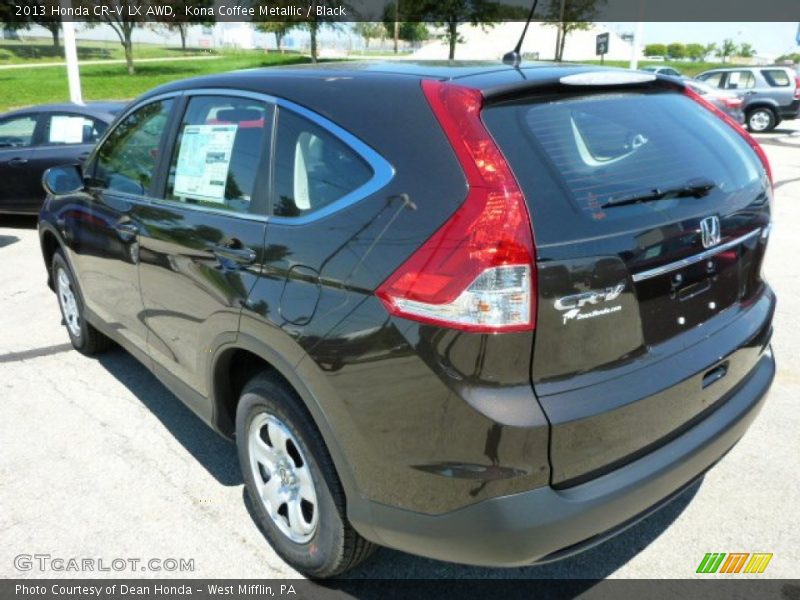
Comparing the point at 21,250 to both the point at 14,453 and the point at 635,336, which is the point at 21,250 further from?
the point at 635,336

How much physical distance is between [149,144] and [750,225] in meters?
2.68

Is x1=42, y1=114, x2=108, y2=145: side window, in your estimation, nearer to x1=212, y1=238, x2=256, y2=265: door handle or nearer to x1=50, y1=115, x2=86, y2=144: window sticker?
x1=50, y1=115, x2=86, y2=144: window sticker

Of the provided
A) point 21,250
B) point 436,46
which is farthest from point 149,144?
point 436,46

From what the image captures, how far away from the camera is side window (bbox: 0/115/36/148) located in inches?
328

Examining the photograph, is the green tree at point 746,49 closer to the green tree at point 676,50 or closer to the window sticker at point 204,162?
the green tree at point 676,50

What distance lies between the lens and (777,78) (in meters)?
20.3

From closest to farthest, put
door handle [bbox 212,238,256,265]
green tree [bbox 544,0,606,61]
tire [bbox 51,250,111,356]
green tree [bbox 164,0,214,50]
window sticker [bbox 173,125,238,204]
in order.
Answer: door handle [bbox 212,238,256,265] → window sticker [bbox 173,125,238,204] → tire [bbox 51,250,111,356] → green tree [bbox 544,0,606,61] → green tree [bbox 164,0,214,50]

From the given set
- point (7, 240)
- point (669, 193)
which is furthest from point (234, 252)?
point (7, 240)

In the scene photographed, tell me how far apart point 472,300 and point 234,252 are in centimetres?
105

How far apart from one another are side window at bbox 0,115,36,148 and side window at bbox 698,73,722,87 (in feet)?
63.2

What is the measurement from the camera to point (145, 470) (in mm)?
3225

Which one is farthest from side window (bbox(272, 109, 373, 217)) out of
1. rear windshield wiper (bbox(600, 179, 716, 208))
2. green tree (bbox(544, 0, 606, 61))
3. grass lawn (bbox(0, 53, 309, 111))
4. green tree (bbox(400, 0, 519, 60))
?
green tree (bbox(400, 0, 519, 60))

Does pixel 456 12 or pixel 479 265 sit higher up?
pixel 456 12

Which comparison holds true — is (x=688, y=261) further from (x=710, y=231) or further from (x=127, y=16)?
(x=127, y=16)
